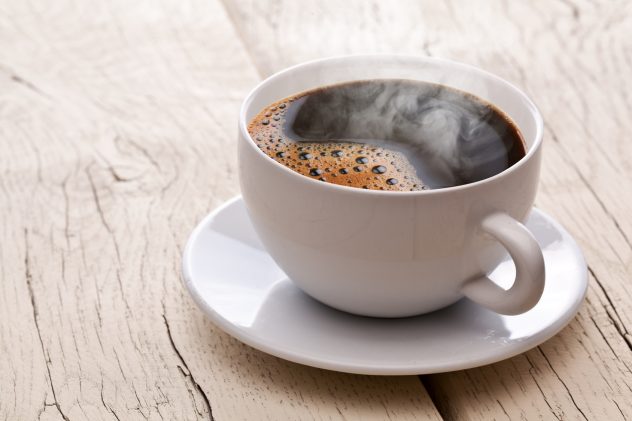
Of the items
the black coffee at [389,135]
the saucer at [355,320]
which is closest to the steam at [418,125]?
the black coffee at [389,135]

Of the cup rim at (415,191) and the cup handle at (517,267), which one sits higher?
the cup rim at (415,191)

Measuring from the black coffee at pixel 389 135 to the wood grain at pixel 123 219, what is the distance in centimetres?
19

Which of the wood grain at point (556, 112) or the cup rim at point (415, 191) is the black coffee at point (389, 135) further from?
the wood grain at point (556, 112)

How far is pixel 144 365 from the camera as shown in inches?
34.8

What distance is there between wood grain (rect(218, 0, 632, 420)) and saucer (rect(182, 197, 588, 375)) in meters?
0.04

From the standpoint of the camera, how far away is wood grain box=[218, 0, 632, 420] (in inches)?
33.5

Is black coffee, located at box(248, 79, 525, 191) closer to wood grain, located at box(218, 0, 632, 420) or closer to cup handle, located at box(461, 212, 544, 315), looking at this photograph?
cup handle, located at box(461, 212, 544, 315)

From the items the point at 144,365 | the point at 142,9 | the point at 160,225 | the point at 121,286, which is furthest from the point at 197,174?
the point at 142,9

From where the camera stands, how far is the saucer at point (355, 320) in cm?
83

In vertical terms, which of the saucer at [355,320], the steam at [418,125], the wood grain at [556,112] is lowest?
the wood grain at [556,112]

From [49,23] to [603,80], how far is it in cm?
90

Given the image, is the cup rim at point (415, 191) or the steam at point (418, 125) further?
the steam at point (418, 125)

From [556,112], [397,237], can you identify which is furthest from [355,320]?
[556,112]

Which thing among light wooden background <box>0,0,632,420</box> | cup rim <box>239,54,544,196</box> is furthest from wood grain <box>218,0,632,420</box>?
cup rim <box>239,54,544,196</box>
